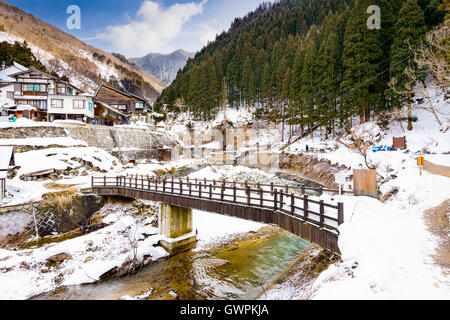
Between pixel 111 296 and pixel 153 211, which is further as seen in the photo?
pixel 153 211

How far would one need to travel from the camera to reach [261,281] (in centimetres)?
971

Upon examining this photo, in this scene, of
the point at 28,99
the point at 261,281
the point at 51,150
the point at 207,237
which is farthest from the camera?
the point at 28,99

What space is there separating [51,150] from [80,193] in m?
10.2

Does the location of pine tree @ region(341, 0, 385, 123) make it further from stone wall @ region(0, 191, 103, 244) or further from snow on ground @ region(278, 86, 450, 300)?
stone wall @ region(0, 191, 103, 244)

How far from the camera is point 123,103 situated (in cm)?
4847

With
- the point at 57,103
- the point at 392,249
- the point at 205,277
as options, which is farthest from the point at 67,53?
the point at 392,249

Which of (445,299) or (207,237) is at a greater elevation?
(445,299)

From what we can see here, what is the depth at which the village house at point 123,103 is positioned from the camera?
4688cm

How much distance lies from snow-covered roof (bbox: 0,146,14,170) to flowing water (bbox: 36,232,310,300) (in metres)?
13.0

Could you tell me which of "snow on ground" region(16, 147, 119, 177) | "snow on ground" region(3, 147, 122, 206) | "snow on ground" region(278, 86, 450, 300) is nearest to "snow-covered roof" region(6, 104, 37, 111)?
"snow on ground" region(3, 147, 122, 206)

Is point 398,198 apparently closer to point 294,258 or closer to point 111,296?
point 294,258

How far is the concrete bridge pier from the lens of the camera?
522 inches

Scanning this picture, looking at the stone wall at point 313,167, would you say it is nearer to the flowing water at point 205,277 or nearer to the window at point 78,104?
the flowing water at point 205,277
